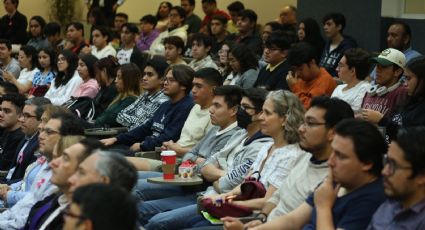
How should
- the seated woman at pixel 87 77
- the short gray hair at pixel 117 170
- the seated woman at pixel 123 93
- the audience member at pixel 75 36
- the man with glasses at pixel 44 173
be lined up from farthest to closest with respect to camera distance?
the audience member at pixel 75 36
the seated woman at pixel 87 77
the seated woman at pixel 123 93
the man with glasses at pixel 44 173
the short gray hair at pixel 117 170

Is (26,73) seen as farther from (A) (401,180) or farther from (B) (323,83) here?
(A) (401,180)

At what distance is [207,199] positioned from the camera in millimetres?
5270

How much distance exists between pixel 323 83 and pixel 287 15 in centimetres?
462

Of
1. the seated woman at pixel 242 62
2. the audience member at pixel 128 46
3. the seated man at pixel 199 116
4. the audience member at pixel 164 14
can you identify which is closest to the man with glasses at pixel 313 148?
the seated man at pixel 199 116

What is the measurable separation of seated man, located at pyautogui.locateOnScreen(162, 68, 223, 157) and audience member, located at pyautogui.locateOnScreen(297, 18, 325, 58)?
3.06m

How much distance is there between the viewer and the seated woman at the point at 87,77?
31.3 feet

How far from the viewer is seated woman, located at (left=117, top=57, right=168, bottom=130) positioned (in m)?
8.09

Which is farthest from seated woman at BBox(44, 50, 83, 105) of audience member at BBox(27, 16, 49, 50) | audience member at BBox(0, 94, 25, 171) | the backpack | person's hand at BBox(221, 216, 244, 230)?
person's hand at BBox(221, 216, 244, 230)

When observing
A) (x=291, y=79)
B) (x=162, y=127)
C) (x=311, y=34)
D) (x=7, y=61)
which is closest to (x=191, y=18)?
(x=7, y=61)

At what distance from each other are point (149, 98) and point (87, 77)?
5.65 ft

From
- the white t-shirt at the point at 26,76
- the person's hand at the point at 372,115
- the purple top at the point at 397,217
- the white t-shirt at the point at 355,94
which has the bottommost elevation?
the white t-shirt at the point at 26,76

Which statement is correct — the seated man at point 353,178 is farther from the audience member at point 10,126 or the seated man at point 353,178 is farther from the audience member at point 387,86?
the audience member at point 10,126

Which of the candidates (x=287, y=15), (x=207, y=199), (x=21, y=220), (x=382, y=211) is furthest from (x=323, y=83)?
(x=287, y=15)

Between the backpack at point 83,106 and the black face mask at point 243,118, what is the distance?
3.34 m
